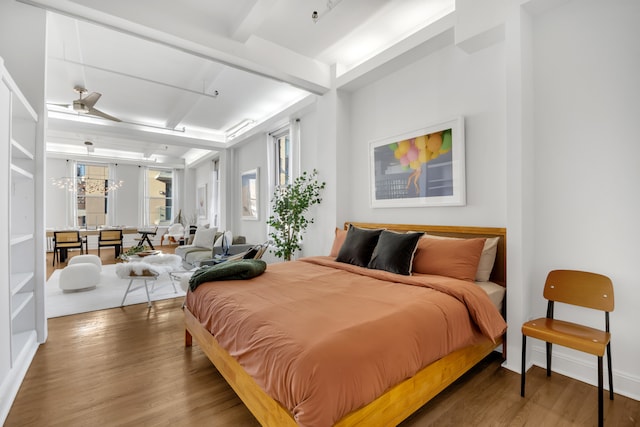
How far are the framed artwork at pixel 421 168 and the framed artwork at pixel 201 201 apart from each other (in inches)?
277

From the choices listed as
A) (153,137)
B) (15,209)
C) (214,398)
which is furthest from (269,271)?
(153,137)

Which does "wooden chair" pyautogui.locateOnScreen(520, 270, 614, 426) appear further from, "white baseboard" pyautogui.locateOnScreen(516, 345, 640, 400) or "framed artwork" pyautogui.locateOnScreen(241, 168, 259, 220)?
"framed artwork" pyautogui.locateOnScreen(241, 168, 259, 220)

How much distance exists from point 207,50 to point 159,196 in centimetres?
864

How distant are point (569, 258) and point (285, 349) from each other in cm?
222

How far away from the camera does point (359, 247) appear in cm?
307

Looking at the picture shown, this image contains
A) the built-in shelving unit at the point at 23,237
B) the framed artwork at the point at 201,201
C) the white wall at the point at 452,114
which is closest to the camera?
the built-in shelving unit at the point at 23,237

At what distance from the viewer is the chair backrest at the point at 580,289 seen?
6.41 feet

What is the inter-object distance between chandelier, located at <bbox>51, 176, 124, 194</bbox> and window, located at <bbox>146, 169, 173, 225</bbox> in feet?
3.02

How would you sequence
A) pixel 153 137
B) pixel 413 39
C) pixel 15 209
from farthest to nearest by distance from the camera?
pixel 153 137 < pixel 413 39 < pixel 15 209

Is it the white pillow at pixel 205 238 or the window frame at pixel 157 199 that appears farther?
the window frame at pixel 157 199

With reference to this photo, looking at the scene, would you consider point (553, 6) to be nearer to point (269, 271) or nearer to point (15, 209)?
point (269, 271)

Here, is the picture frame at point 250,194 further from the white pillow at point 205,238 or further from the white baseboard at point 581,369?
the white baseboard at point 581,369

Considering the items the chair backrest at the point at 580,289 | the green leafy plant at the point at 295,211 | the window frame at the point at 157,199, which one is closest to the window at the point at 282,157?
the green leafy plant at the point at 295,211

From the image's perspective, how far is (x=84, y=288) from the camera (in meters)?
4.49
